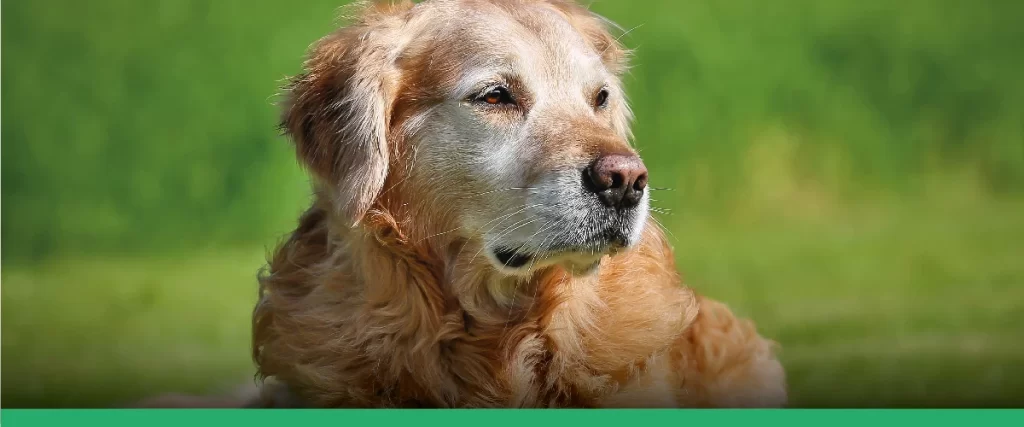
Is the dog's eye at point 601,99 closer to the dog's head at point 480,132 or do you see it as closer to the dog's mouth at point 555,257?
the dog's head at point 480,132

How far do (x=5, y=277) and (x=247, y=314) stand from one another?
0.89m

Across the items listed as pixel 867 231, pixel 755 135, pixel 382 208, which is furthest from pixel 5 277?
pixel 867 231

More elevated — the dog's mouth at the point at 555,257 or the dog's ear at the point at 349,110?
the dog's ear at the point at 349,110

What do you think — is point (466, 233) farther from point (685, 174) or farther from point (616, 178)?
point (685, 174)

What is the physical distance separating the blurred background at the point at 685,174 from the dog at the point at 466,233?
785mm

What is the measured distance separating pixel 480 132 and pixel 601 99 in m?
0.46

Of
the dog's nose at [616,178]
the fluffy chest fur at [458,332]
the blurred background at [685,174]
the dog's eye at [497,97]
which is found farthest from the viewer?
the blurred background at [685,174]

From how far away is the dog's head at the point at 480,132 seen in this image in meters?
3.18

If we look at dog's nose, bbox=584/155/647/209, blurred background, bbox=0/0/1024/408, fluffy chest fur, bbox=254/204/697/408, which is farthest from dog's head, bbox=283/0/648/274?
blurred background, bbox=0/0/1024/408

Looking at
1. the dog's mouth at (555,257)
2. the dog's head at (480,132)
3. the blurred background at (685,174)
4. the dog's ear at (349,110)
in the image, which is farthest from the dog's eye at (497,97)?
the blurred background at (685,174)

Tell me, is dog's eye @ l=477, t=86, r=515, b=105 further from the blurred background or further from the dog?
the blurred background

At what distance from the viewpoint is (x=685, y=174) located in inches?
179

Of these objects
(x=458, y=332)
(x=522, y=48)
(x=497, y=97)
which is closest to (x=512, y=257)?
(x=458, y=332)

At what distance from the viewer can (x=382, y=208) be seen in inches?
135
